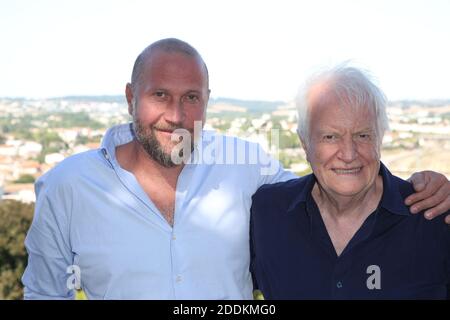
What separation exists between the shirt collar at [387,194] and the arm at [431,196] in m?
0.04

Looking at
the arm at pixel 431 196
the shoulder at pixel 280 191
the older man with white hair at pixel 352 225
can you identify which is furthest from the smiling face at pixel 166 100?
the arm at pixel 431 196

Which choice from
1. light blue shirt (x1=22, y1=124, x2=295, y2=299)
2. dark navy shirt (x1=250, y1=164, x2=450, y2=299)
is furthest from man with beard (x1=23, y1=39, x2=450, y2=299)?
dark navy shirt (x1=250, y1=164, x2=450, y2=299)

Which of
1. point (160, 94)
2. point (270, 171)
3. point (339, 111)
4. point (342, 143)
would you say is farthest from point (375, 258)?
point (160, 94)

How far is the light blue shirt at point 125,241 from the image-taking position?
7.54 ft

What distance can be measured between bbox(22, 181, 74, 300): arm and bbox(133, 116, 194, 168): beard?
0.43 meters

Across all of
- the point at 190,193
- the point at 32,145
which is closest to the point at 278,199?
the point at 190,193

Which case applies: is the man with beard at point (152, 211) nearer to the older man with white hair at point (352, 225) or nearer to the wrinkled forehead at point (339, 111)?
the older man with white hair at point (352, 225)

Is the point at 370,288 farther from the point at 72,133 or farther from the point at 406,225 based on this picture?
the point at 72,133

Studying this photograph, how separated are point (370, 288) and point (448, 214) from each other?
0.42m

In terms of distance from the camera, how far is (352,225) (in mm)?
2186

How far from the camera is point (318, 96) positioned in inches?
83.8

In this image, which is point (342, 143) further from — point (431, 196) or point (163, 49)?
point (163, 49)

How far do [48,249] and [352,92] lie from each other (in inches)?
57.8

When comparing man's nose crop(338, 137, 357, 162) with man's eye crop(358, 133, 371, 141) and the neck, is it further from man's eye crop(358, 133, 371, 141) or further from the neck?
the neck
